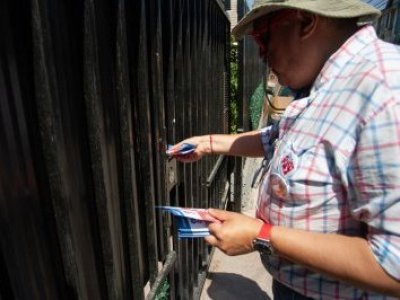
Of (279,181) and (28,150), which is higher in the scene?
(28,150)

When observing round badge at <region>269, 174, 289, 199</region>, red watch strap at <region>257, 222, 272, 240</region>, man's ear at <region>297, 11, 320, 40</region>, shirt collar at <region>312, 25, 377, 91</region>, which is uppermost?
man's ear at <region>297, 11, 320, 40</region>

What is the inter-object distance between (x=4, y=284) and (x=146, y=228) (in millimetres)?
876

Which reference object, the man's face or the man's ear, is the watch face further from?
the man's ear

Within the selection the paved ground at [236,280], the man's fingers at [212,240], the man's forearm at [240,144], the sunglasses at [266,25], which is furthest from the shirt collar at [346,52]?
the paved ground at [236,280]

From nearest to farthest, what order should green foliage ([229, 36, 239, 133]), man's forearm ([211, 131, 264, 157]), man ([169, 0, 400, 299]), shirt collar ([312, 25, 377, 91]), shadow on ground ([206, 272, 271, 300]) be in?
man ([169, 0, 400, 299]) < shirt collar ([312, 25, 377, 91]) < man's forearm ([211, 131, 264, 157]) < shadow on ground ([206, 272, 271, 300]) < green foliage ([229, 36, 239, 133])

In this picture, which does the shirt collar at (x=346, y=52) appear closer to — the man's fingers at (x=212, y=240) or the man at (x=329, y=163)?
the man at (x=329, y=163)

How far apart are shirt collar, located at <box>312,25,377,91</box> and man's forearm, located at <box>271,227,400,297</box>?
0.52 meters

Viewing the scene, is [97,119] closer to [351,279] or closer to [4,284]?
[4,284]

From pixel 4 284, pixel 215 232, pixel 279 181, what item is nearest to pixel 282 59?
pixel 279 181

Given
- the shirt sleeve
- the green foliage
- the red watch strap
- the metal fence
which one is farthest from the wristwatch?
the green foliage

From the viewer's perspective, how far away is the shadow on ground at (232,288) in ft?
11.2

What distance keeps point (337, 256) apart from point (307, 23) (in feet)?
2.65

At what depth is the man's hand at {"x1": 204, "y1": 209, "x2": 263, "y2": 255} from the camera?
1.40m

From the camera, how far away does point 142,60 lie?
1.63 metres
